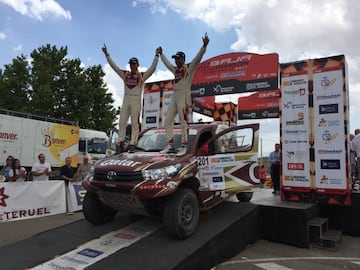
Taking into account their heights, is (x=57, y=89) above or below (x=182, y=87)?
above

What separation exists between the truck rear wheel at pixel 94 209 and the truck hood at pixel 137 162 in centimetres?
91

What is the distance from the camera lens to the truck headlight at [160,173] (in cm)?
523

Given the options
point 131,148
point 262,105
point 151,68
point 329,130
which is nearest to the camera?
point 131,148

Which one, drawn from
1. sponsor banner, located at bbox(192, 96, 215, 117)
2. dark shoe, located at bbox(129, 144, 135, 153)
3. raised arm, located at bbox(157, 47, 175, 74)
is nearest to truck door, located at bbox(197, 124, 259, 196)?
dark shoe, located at bbox(129, 144, 135, 153)

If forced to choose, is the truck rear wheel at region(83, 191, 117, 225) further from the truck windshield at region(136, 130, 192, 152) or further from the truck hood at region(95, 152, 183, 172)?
the truck windshield at region(136, 130, 192, 152)

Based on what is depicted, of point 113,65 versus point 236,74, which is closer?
point 113,65

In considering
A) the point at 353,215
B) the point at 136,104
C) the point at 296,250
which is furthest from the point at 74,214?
the point at 353,215

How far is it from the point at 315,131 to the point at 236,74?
3450 mm

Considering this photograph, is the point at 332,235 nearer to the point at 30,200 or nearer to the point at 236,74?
the point at 236,74

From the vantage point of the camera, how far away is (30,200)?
948 centimetres

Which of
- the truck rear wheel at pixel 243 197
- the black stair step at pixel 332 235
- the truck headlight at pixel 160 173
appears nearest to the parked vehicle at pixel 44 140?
the truck rear wheel at pixel 243 197

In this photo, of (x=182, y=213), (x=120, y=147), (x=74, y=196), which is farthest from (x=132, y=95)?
(x=74, y=196)

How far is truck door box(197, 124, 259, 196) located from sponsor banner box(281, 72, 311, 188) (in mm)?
1831

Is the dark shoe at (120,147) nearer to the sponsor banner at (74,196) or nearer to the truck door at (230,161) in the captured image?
the truck door at (230,161)
